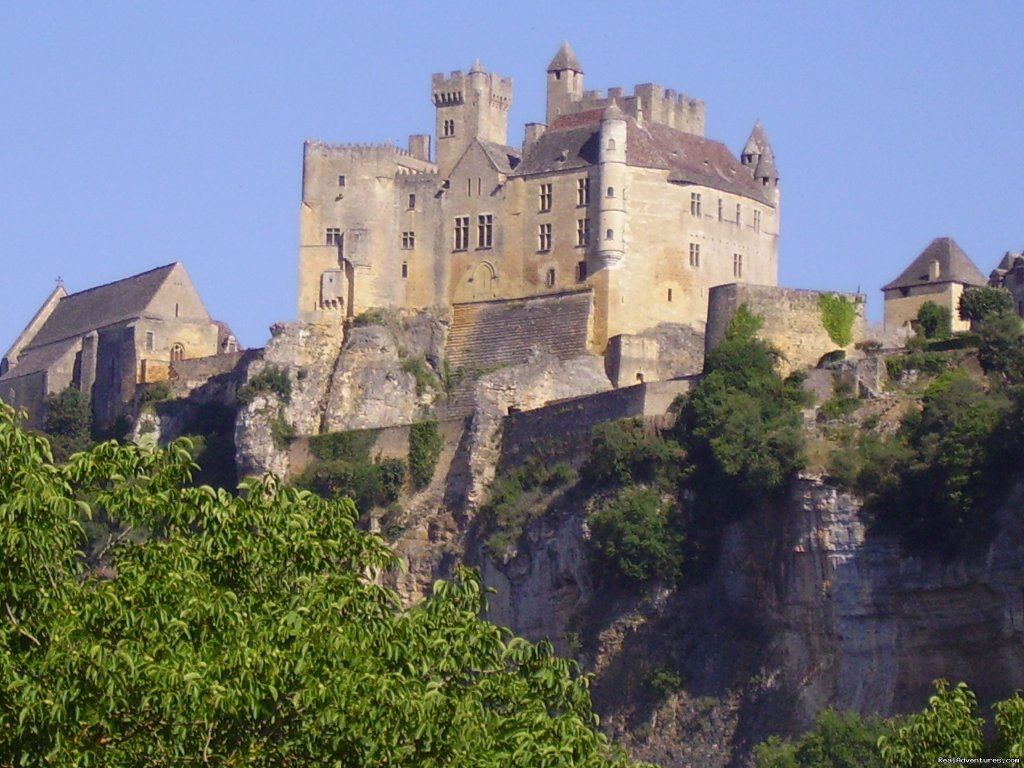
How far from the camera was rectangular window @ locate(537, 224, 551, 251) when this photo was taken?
249 ft

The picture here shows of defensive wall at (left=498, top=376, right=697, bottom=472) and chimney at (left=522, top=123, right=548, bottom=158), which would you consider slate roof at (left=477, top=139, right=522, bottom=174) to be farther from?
defensive wall at (left=498, top=376, right=697, bottom=472)

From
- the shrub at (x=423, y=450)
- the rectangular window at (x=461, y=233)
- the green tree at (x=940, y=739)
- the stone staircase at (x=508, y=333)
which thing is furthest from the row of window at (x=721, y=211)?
the green tree at (x=940, y=739)

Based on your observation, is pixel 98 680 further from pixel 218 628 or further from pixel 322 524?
pixel 322 524

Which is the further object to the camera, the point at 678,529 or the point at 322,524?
the point at 678,529

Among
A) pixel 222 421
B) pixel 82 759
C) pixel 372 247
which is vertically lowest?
pixel 82 759

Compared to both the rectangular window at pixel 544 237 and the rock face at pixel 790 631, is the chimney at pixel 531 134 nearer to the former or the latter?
the rectangular window at pixel 544 237

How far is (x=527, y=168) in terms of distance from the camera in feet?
252

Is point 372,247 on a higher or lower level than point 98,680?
higher

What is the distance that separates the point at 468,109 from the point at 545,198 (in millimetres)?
4739

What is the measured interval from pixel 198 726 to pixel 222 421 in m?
50.0

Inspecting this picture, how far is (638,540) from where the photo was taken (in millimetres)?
60844

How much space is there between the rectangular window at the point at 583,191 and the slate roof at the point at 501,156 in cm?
222

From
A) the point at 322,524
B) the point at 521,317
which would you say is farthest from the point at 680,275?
the point at 322,524

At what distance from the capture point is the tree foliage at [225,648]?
25469mm
